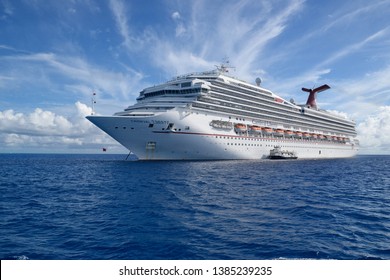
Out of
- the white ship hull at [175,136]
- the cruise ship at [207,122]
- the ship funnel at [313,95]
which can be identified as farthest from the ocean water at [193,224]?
the ship funnel at [313,95]

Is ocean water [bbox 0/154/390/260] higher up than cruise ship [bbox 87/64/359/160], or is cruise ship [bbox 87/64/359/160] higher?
cruise ship [bbox 87/64/359/160]

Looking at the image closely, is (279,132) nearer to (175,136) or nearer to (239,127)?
(239,127)

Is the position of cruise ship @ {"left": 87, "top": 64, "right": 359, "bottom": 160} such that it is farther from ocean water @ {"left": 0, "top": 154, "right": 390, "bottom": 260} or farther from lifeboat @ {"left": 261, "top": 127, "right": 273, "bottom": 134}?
ocean water @ {"left": 0, "top": 154, "right": 390, "bottom": 260}

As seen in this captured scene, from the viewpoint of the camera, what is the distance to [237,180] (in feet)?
92.5

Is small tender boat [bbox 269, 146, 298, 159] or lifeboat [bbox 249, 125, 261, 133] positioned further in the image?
small tender boat [bbox 269, 146, 298, 159]

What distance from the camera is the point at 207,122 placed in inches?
1988

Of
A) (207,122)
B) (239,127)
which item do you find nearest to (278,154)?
(239,127)

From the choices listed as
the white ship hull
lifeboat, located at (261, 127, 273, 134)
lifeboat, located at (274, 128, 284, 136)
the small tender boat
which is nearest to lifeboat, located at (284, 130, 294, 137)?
lifeboat, located at (274, 128, 284, 136)

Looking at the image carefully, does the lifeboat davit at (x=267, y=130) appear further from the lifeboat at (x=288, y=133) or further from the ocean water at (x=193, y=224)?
the ocean water at (x=193, y=224)

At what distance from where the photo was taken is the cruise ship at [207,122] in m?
46.6

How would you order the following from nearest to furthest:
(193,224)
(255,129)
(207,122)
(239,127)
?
(193,224) < (207,122) < (239,127) < (255,129)

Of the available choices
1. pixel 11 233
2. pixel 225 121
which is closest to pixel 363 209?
pixel 11 233

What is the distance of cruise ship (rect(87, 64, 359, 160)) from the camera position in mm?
46625

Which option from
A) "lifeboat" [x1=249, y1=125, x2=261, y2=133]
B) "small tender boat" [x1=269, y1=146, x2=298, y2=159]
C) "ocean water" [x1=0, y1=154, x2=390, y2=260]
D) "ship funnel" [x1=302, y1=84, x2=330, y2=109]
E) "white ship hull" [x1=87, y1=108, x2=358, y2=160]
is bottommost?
"ocean water" [x1=0, y1=154, x2=390, y2=260]
